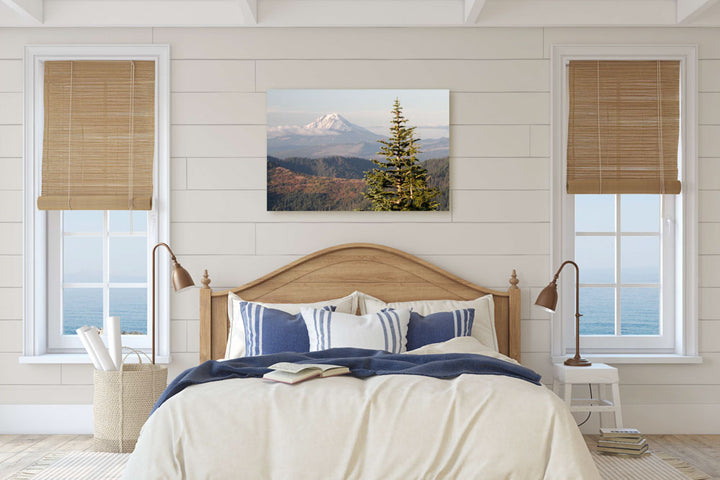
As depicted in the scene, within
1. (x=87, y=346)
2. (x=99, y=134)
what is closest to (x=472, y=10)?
(x=99, y=134)

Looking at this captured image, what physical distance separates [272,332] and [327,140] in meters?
1.32

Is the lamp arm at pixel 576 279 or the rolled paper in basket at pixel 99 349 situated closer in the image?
the rolled paper in basket at pixel 99 349

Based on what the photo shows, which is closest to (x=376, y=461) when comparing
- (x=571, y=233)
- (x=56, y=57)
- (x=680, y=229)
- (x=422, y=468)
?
(x=422, y=468)

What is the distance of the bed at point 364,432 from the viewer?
2.42m

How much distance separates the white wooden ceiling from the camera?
4.10 metres

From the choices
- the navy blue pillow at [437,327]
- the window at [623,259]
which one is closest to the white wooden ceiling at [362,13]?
the window at [623,259]

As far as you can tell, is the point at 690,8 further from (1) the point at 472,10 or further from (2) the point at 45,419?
(2) the point at 45,419

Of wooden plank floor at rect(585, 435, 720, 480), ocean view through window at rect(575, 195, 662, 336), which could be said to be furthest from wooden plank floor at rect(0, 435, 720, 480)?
ocean view through window at rect(575, 195, 662, 336)

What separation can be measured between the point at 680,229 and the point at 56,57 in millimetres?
4090

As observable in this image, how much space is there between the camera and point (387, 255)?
4.10 metres

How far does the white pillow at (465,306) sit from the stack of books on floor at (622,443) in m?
0.77

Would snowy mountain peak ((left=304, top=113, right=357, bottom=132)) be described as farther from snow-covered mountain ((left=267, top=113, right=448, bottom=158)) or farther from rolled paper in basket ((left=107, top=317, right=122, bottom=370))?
rolled paper in basket ((left=107, top=317, right=122, bottom=370))

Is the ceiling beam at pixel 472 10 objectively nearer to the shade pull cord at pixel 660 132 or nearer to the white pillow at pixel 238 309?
the shade pull cord at pixel 660 132

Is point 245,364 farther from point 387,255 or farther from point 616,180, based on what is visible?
point 616,180
